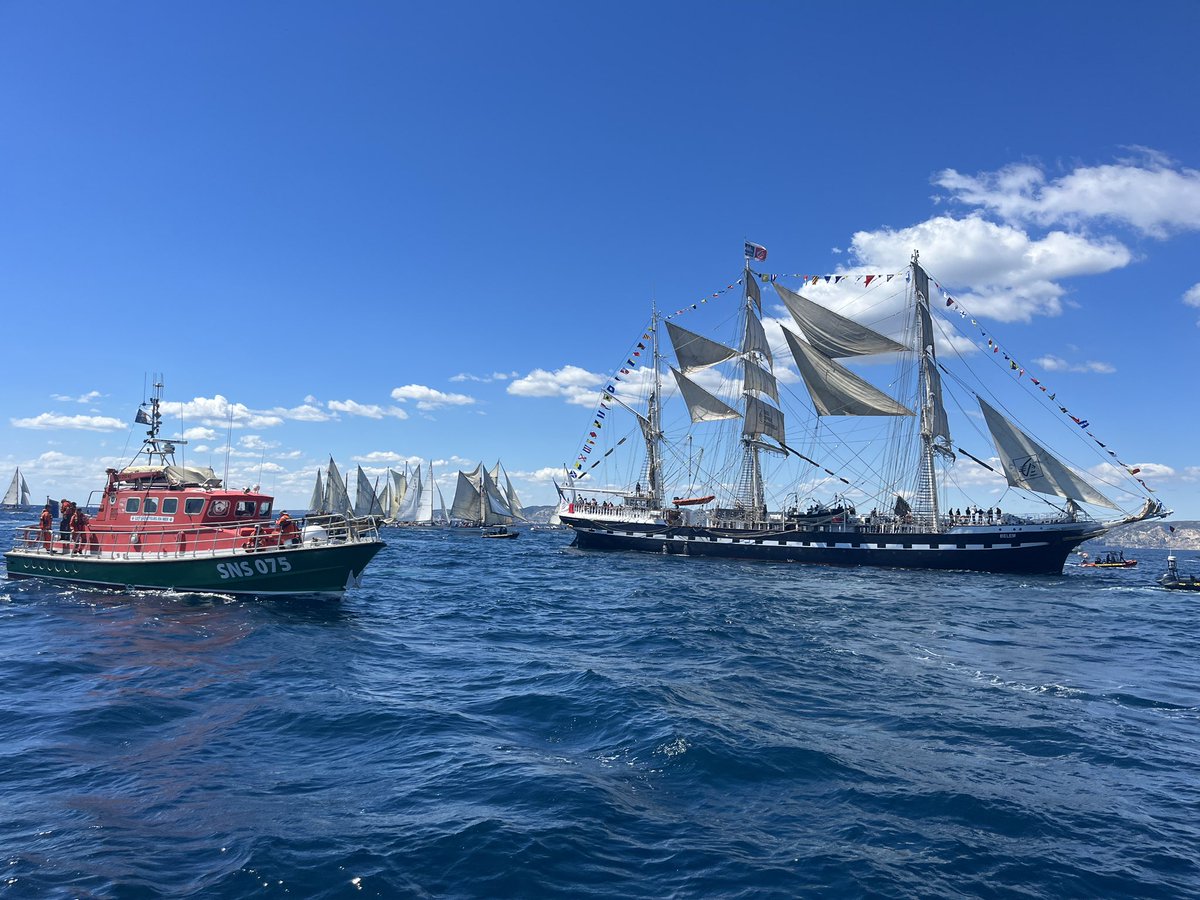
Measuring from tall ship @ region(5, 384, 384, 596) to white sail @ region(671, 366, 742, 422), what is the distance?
51.4 m

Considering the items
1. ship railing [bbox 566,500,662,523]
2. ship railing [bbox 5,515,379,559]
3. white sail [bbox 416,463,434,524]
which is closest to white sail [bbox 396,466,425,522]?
white sail [bbox 416,463,434,524]

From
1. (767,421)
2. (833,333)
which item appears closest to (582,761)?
(833,333)

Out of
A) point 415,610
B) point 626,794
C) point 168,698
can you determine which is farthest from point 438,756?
point 415,610

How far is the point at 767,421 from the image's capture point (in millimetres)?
71250

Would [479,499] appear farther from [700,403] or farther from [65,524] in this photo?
[65,524]

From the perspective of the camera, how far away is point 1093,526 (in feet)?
162

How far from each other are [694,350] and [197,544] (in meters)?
57.4

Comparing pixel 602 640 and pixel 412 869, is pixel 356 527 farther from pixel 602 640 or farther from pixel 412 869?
pixel 412 869

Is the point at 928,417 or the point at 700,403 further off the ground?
the point at 700,403

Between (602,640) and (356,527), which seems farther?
(356,527)

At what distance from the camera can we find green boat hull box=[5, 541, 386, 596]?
81.8 feet

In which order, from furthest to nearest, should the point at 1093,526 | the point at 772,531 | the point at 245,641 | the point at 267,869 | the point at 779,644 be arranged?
the point at 772,531
the point at 1093,526
the point at 779,644
the point at 245,641
the point at 267,869

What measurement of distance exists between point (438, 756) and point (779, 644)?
13.3 m

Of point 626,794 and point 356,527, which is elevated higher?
point 356,527
